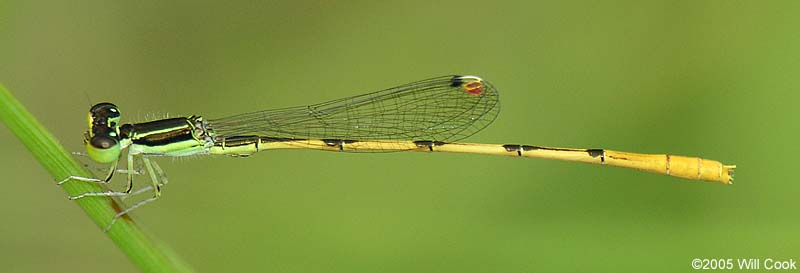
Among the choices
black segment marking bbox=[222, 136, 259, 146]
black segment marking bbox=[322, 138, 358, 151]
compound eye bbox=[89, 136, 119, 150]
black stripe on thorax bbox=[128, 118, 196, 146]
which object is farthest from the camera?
black segment marking bbox=[322, 138, 358, 151]

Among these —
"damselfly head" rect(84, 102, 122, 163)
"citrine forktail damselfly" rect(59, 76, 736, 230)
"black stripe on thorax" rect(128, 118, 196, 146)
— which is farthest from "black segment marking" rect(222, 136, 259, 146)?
"damselfly head" rect(84, 102, 122, 163)

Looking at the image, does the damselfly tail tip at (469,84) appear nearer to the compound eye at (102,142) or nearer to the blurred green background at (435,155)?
the blurred green background at (435,155)

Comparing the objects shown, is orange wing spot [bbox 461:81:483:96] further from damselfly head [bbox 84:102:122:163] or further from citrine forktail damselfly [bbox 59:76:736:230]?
damselfly head [bbox 84:102:122:163]

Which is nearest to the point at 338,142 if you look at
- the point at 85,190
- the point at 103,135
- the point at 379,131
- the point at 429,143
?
the point at 379,131

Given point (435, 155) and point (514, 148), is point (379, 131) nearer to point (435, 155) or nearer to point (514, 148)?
point (435, 155)

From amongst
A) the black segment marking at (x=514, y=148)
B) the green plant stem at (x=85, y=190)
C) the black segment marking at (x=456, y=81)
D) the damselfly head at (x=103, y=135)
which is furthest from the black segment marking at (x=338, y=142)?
the green plant stem at (x=85, y=190)

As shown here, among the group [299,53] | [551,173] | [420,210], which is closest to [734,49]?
[551,173]
